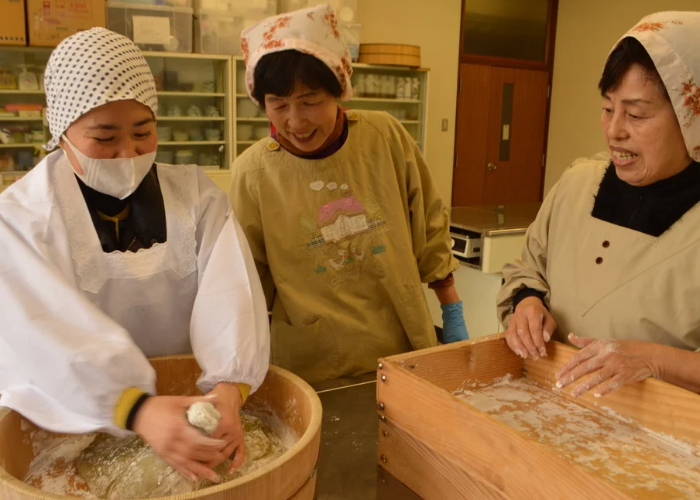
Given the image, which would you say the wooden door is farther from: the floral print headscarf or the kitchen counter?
the kitchen counter

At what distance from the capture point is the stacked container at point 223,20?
13.8ft

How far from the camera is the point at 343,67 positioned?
136 centimetres

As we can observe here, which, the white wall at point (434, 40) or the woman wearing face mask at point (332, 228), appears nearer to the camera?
the woman wearing face mask at point (332, 228)

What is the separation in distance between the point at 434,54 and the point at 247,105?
1.98 metres

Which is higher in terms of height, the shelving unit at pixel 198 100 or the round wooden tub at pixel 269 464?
the shelving unit at pixel 198 100

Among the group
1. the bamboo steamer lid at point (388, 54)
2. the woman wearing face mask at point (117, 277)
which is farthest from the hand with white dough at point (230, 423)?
the bamboo steamer lid at point (388, 54)

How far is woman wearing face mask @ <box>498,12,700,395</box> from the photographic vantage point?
1.02m

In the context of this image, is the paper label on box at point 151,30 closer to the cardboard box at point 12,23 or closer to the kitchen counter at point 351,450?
the cardboard box at point 12,23

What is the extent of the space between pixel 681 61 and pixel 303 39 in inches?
28.5

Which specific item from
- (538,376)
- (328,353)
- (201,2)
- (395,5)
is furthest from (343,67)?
(395,5)

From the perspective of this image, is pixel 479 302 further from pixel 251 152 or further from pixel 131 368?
pixel 131 368

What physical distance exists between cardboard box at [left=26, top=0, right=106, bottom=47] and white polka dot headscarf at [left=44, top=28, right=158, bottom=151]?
10.0 feet

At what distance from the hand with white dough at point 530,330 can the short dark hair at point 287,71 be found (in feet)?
2.15

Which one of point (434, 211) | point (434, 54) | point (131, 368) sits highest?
point (434, 54)
